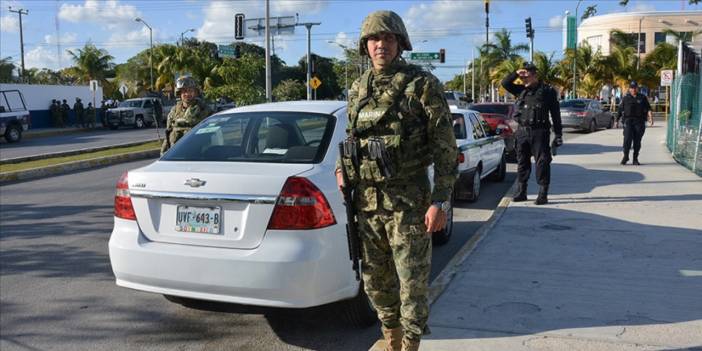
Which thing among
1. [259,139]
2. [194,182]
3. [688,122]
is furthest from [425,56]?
[194,182]

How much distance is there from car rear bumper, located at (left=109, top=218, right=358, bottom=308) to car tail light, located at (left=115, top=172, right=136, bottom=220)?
Result: 9.4 inches

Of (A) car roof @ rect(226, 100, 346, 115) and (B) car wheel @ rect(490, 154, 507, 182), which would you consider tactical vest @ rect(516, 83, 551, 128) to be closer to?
(B) car wheel @ rect(490, 154, 507, 182)

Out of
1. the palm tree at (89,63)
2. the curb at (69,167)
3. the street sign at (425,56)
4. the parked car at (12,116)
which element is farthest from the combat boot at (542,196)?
the palm tree at (89,63)

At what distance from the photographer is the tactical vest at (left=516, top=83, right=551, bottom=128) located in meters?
8.51

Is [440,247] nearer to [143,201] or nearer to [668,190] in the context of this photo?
[143,201]

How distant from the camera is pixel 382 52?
10.9 ft

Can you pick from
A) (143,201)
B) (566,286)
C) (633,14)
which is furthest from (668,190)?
(633,14)

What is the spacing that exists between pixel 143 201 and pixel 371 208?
1.66 m

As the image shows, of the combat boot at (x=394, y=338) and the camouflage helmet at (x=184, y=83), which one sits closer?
the combat boot at (x=394, y=338)

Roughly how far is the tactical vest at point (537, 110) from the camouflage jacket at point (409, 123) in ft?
18.3

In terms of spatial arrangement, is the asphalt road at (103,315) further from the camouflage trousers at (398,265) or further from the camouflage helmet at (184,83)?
the camouflage helmet at (184,83)

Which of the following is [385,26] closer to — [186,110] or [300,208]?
[300,208]

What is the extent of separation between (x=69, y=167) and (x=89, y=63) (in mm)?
44967

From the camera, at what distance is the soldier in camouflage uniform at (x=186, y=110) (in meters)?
7.39
